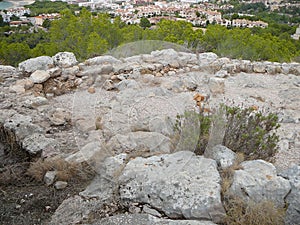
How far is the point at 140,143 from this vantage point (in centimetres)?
309

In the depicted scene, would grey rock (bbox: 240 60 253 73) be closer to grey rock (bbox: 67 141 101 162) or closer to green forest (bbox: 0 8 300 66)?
green forest (bbox: 0 8 300 66)

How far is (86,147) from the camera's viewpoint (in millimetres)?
3049

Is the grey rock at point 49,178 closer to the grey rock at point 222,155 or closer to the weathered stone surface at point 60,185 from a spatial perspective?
the weathered stone surface at point 60,185

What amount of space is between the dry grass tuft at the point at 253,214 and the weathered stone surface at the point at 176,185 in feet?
0.29

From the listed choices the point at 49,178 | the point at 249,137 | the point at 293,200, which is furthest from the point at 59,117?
the point at 293,200

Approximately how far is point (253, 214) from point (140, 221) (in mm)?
820

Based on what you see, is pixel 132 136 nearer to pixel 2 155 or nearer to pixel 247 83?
pixel 2 155

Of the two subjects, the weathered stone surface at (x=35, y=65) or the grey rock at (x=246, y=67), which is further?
the grey rock at (x=246, y=67)

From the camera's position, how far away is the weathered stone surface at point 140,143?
119 inches

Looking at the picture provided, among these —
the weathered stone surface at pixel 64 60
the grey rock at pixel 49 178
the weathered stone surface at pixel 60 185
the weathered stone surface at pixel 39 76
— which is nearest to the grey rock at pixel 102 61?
the weathered stone surface at pixel 64 60

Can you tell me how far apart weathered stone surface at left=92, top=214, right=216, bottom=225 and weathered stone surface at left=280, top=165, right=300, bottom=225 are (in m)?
0.59

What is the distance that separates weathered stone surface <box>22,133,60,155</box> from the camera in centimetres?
316

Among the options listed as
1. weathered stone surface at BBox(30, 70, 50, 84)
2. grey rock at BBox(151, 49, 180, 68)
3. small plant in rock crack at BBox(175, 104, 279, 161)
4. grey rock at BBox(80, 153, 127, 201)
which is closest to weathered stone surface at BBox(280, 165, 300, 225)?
small plant in rock crack at BBox(175, 104, 279, 161)

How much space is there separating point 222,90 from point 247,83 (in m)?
0.81
